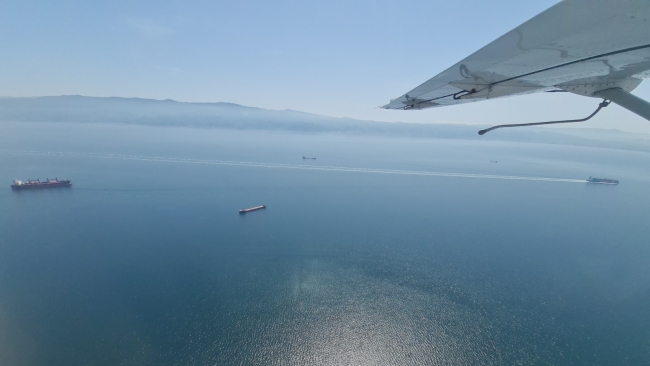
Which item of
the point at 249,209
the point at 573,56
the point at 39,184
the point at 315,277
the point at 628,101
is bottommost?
the point at 315,277

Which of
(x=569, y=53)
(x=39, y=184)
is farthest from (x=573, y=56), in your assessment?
(x=39, y=184)

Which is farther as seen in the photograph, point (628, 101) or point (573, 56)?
point (628, 101)

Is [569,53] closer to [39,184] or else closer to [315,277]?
[315,277]

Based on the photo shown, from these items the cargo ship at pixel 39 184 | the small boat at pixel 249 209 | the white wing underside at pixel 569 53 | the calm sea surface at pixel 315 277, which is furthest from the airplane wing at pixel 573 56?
the cargo ship at pixel 39 184

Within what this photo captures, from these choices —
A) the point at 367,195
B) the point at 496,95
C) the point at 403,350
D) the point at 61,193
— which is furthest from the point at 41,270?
the point at 367,195

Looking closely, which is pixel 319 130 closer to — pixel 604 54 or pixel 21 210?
pixel 21 210

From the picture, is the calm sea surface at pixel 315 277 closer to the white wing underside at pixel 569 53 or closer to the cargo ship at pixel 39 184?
the cargo ship at pixel 39 184

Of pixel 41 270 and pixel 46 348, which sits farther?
pixel 41 270
